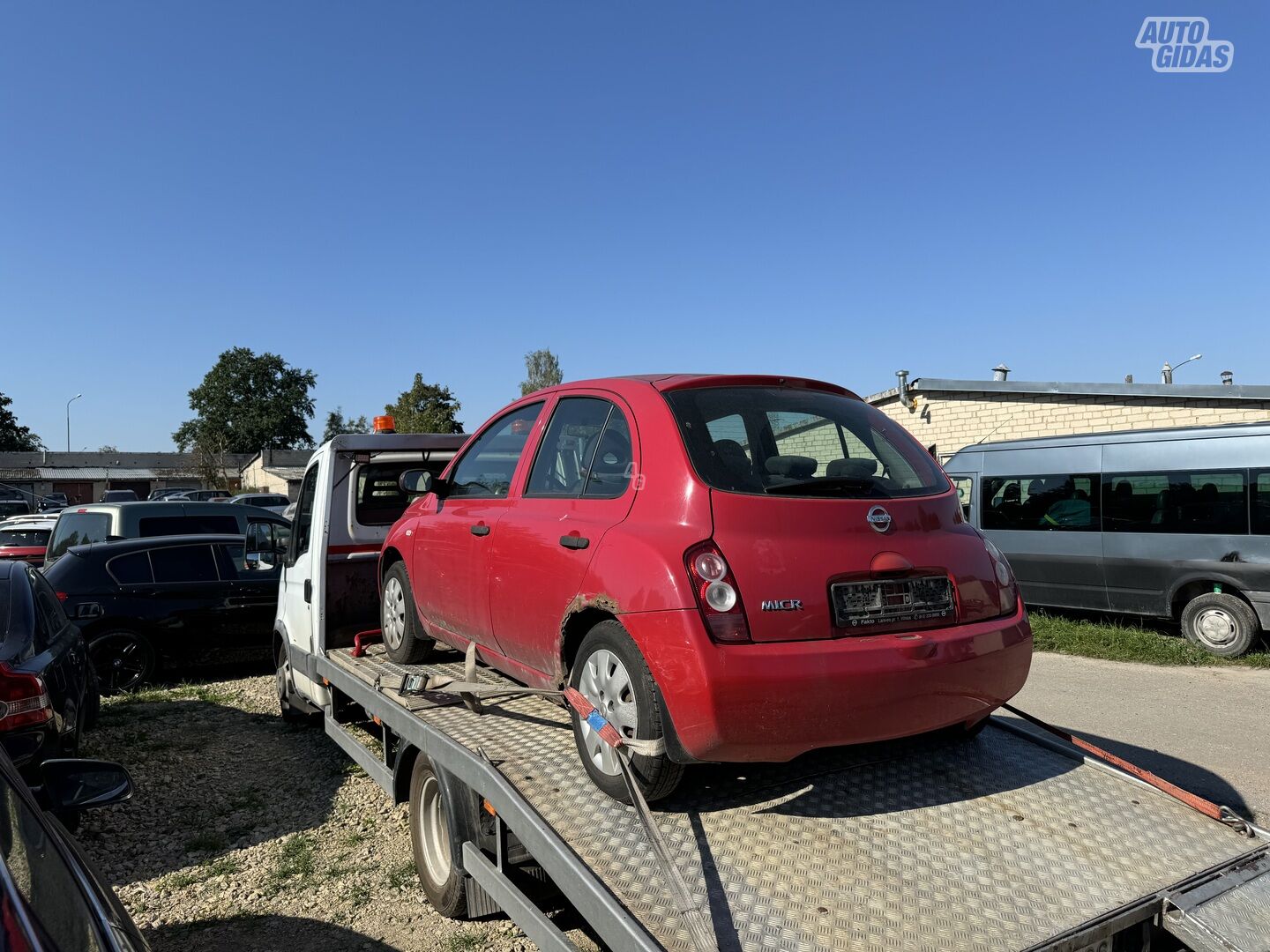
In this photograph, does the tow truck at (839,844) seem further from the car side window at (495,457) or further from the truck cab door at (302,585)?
the truck cab door at (302,585)

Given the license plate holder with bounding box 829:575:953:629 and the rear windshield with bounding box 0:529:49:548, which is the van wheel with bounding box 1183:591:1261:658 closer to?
the license plate holder with bounding box 829:575:953:629

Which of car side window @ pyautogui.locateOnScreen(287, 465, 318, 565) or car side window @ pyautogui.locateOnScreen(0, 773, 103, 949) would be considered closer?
car side window @ pyautogui.locateOnScreen(0, 773, 103, 949)

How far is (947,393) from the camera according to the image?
17234 mm

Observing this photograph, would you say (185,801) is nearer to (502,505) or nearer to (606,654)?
(502,505)

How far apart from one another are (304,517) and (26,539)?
11.3 m

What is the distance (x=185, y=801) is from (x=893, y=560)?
16.3 feet

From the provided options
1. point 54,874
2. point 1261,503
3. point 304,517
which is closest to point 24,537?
point 304,517

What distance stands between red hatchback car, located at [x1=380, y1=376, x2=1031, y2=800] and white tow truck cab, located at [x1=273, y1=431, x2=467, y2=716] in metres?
2.38

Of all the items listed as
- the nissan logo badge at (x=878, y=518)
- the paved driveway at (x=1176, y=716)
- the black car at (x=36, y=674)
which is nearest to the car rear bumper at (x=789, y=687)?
the nissan logo badge at (x=878, y=518)

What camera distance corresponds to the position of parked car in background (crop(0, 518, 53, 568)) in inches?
547

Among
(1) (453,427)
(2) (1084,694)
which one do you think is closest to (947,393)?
(2) (1084,694)

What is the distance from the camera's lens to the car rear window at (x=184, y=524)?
11344mm

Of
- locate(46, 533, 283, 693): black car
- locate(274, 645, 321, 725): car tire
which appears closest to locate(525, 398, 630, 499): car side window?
locate(274, 645, 321, 725): car tire

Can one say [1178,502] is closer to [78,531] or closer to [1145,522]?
[1145,522]
